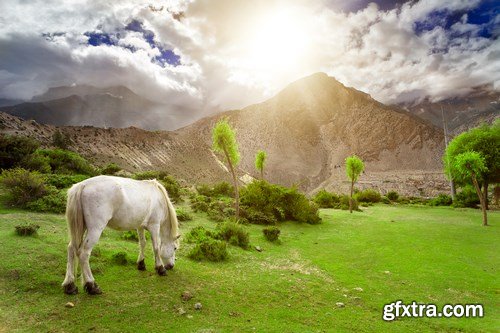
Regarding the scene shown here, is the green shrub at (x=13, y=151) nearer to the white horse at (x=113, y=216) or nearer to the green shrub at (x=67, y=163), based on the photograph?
the green shrub at (x=67, y=163)

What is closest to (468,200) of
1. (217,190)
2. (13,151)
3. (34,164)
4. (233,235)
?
(217,190)

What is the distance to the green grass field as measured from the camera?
5.95 metres

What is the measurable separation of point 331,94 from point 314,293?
168017 millimetres

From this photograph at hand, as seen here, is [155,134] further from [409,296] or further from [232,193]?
[409,296]

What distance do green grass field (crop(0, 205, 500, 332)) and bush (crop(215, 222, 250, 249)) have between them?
88 cm

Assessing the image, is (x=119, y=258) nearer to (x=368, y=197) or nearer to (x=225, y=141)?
(x=225, y=141)

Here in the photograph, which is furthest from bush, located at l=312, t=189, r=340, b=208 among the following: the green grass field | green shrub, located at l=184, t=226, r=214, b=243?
green shrub, located at l=184, t=226, r=214, b=243

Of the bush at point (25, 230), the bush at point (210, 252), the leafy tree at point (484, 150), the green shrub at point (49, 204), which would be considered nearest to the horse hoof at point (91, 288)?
the bush at point (25, 230)

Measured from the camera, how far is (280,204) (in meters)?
21.3

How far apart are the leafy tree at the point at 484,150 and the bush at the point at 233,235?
995 inches

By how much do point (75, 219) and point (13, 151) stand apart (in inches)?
734

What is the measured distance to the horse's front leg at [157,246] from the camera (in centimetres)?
820

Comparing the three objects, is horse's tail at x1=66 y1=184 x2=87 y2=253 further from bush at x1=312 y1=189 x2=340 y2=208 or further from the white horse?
bush at x1=312 y1=189 x2=340 y2=208

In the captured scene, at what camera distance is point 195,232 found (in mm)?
13102
